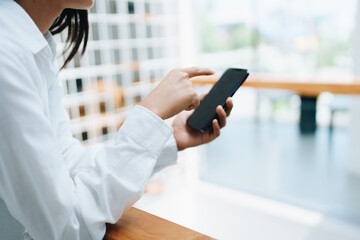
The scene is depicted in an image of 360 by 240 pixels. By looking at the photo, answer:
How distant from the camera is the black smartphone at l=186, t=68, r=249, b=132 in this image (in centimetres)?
69

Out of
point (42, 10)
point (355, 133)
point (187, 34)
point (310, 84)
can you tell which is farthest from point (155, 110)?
point (355, 133)

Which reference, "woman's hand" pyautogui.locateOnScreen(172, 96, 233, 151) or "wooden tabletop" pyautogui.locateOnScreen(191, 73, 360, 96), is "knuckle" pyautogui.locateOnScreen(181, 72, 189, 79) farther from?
"wooden tabletop" pyautogui.locateOnScreen(191, 73, 360, 96)

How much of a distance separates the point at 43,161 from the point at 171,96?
228 mm

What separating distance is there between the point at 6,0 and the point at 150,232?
435 mm

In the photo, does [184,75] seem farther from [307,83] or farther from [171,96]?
[307,83]

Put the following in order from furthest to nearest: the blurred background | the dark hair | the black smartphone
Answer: the blurred background, the dark hair, the black smartphone

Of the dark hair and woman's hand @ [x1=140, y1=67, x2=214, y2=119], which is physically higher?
the dark hair

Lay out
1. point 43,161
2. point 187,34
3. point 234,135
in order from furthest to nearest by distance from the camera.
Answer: point 234,135 → point 187,34 → point 43,161

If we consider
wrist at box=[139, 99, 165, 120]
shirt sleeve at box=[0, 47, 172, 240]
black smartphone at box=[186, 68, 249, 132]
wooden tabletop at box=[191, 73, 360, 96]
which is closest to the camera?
shirt sleeve at box=[0, 47, 172, 240]

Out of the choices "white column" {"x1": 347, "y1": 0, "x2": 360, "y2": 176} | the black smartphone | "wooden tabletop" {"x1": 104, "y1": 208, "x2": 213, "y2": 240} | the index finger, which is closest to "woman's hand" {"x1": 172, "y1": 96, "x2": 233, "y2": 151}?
the black smartphone

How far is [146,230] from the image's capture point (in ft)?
1.72

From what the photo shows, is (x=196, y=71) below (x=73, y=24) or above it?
below

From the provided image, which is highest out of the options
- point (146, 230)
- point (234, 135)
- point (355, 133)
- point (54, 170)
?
point (54, 170)

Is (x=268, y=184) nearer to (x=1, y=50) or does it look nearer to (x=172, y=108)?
(x=172, y=108)
